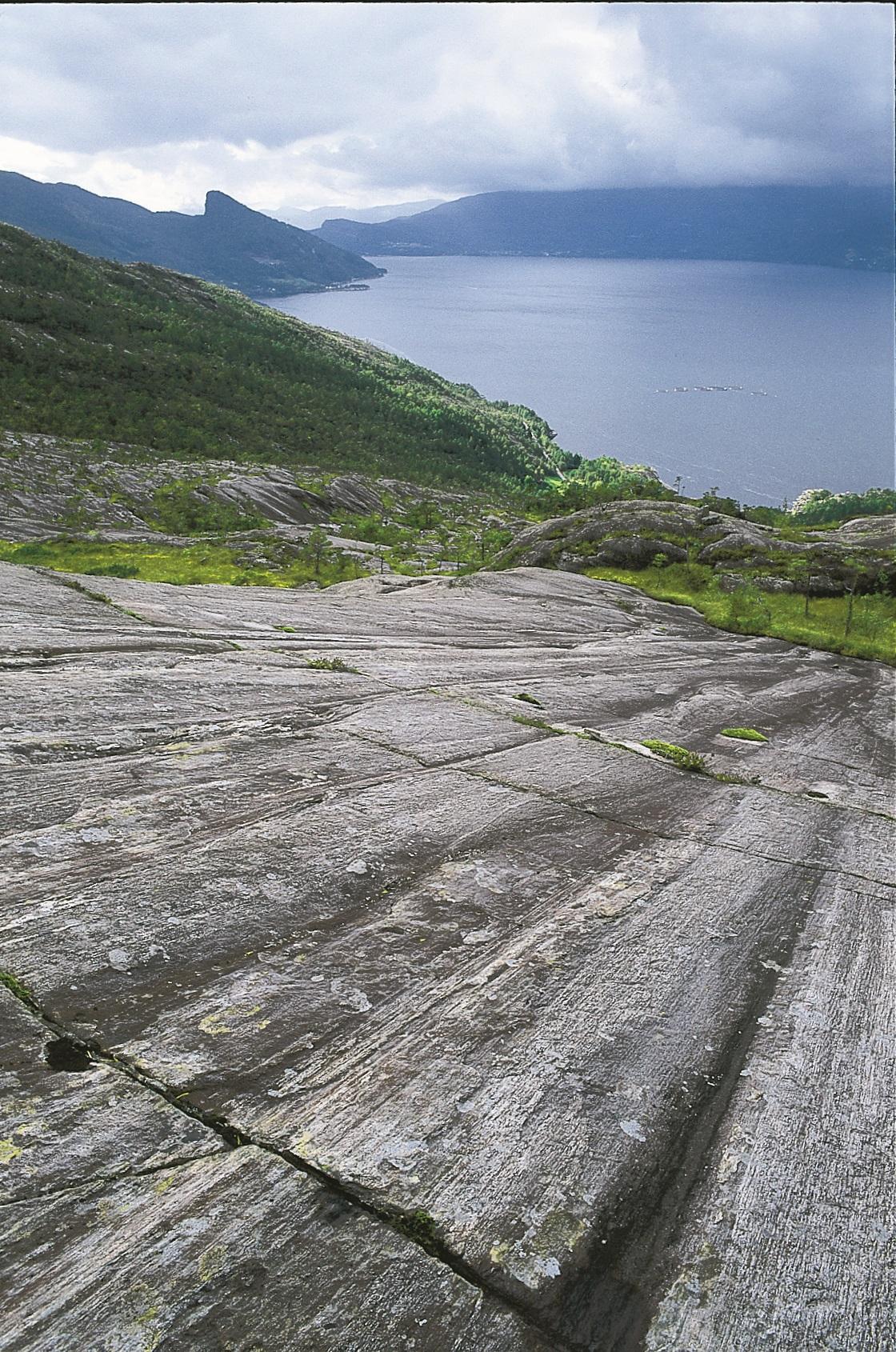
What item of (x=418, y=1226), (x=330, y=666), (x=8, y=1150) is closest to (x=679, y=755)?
(x=330, y=666)

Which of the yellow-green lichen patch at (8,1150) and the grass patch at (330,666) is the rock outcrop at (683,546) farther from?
the yellow-green lichen patch at (8,1150)

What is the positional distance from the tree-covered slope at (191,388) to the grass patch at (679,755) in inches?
3814

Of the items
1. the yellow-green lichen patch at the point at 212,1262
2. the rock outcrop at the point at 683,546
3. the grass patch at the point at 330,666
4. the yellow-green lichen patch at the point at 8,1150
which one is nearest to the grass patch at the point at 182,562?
the rock outcrop at the point at 683,546

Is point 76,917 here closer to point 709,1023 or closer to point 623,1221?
point 623,1221

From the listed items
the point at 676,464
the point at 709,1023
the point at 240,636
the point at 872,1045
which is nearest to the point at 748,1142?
the point at 709,1023

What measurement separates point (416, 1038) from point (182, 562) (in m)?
54.8

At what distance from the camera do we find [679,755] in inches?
643

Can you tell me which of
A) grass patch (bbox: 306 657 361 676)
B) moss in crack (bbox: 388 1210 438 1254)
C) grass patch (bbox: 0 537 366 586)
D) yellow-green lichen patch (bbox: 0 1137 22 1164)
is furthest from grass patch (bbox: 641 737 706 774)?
grass patch (bbox: 0 537 366 586)

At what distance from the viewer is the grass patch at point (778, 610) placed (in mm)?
37812

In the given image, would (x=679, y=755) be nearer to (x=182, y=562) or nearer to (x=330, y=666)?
(x=330, y=666)

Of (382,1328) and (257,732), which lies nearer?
(382,1328)

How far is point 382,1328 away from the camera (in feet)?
15.3

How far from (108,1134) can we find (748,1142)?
5.19m

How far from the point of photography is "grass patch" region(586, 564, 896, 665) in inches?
1489
